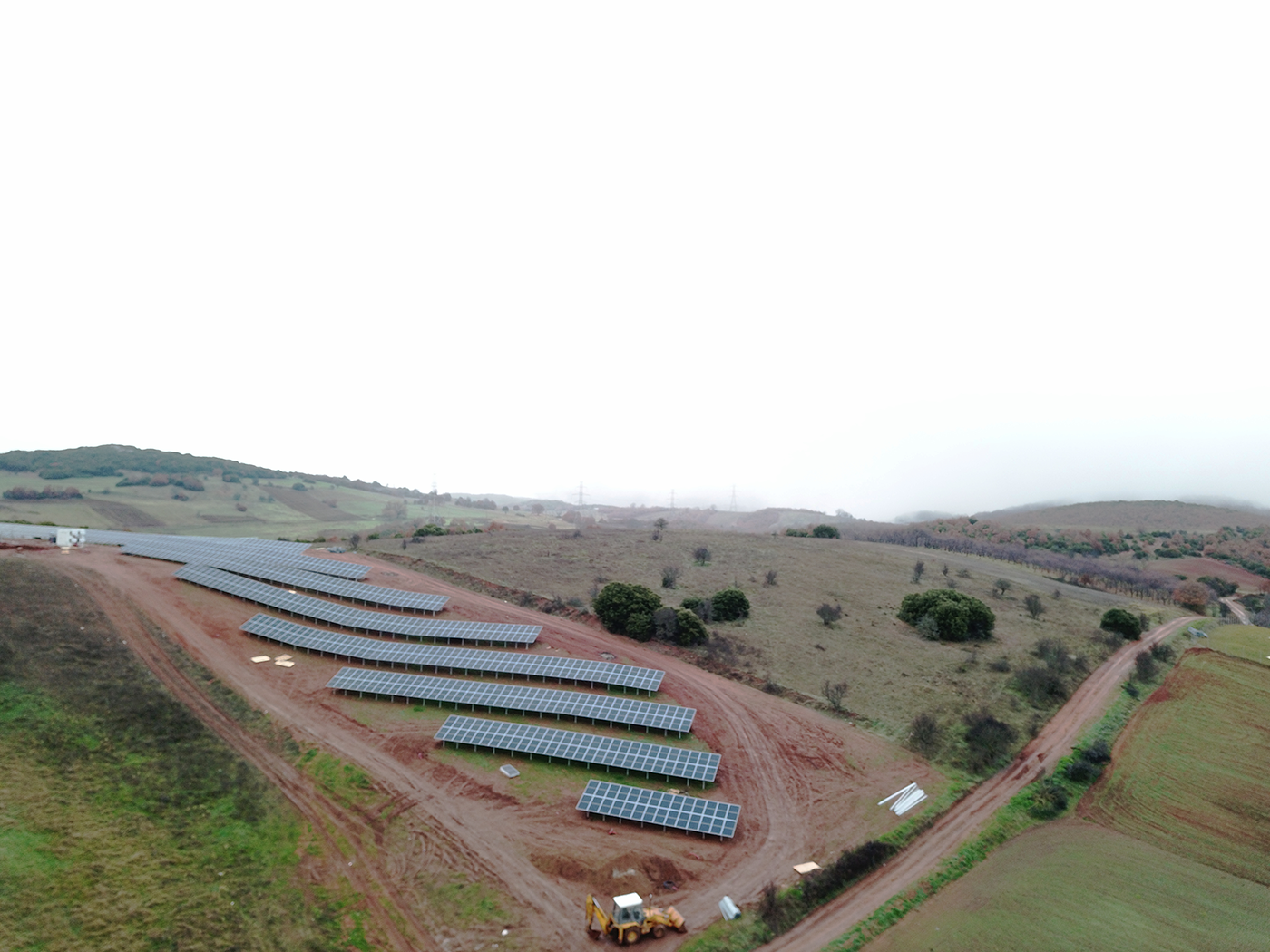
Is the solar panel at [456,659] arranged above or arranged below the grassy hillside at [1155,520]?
below

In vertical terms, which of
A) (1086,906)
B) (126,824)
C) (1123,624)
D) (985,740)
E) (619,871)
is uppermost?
(1123,624)

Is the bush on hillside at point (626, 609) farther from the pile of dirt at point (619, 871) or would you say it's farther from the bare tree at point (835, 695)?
the pile of dirt at point (619, 871)

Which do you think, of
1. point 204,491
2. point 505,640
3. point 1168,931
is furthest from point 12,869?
point 204,491

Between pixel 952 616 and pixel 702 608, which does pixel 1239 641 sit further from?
pixel 702 608

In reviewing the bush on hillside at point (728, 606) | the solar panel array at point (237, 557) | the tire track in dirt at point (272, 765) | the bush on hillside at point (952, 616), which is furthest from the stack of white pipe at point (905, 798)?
the solar panel array at point (237, 557)

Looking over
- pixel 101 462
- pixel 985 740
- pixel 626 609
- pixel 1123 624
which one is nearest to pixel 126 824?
pixel 626 609

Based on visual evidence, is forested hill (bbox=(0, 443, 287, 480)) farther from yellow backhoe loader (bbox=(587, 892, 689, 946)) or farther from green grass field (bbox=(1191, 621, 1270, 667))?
green grass field (bbox=(1191, 621, 1270, 667))

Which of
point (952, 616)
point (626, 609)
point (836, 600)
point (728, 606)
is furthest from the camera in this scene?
point (836, 600)

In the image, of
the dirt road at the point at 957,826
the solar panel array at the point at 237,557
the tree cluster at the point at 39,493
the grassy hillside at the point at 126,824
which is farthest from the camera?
the tree cluster at the point at 39,493
